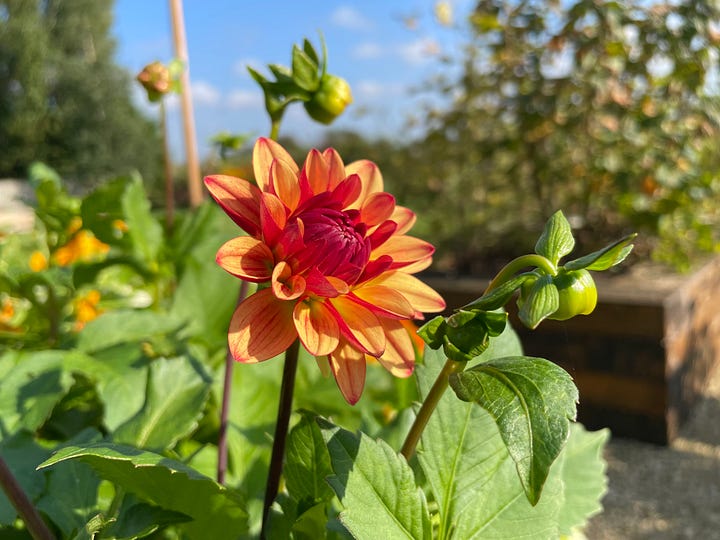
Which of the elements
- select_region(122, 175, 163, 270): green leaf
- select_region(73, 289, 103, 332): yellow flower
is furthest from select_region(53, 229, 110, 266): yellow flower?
select_region(122, 175, 163, 270): green leaf

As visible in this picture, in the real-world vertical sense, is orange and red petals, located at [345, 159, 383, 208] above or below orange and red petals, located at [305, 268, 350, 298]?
above

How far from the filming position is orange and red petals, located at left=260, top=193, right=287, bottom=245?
0.29m

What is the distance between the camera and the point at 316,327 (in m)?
0.30

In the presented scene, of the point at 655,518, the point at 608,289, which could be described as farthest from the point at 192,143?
the point at 655,518

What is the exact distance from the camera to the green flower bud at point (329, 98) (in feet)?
1.32

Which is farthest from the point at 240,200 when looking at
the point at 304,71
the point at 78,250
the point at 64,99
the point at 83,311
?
the point at 64,99

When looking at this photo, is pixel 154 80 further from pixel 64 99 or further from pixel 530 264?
pixel 64 99

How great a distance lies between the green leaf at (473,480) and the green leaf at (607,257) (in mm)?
105

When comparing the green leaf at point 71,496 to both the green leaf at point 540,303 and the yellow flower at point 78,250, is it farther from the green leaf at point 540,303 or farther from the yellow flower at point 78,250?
the yellow flower at point 78,250

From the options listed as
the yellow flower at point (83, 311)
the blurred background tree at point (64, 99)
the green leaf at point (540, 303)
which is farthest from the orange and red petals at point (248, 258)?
the blurred background tree at point (64, 99)

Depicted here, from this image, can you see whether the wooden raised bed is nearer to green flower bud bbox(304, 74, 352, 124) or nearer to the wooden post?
the wooden post

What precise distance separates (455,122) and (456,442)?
2220 mm

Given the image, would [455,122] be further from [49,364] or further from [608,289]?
[49,364]

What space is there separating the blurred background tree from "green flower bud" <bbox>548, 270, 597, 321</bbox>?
14.3 metres
